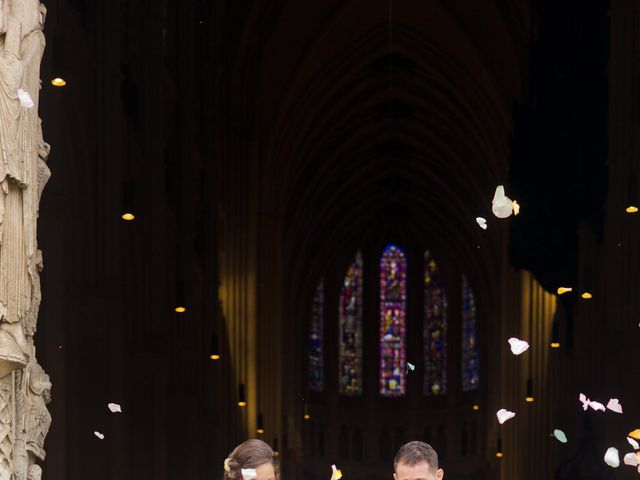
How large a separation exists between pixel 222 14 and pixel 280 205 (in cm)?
762

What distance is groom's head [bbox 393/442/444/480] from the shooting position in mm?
7191

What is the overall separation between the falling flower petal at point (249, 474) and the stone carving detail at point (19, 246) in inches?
128

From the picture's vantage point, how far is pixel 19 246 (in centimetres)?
1000

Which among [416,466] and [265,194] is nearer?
[416,466]

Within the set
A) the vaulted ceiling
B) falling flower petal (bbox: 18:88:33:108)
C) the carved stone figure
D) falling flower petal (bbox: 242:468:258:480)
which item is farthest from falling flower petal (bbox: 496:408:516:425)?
the vaulted ceiling

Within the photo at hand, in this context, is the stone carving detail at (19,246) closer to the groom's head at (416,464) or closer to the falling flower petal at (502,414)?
the groom's head at (416,464)

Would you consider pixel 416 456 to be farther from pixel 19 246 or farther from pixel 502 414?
pixel 502 414

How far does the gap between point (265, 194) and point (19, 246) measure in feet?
70.2

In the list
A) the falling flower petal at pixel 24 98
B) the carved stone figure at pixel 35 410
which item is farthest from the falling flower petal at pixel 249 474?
the falling flower petal at pixel 24 98

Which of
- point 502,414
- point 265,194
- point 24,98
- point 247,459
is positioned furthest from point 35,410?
point 265,194

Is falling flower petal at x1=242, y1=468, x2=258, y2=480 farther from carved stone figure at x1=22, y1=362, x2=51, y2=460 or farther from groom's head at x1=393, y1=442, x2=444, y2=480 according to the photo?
carved stone figure at x1=22, y1=362, x2=51, y2=460

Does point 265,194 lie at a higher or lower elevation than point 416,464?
higher

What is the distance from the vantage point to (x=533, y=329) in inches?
1079

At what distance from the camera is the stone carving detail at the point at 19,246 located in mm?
9734
